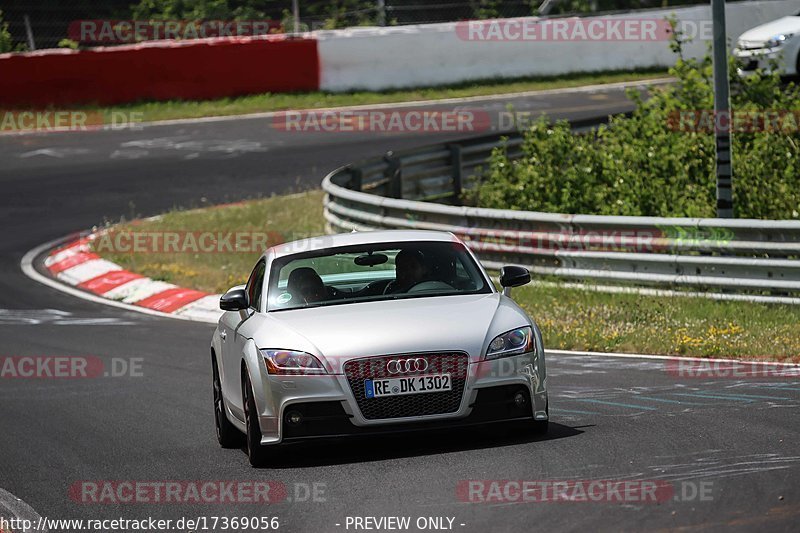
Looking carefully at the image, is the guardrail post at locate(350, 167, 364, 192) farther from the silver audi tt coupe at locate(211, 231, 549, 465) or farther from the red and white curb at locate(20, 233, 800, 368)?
the silver audi tt coupe at locate(211, 231, 549, 465)

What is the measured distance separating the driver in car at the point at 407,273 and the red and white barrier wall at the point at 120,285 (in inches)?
310

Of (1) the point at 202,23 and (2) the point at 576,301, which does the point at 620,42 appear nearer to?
(1) the point at 202,23

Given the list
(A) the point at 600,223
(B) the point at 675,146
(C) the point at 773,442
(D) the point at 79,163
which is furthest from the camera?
(D) the point at 79,163

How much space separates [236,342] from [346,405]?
4.35 feet

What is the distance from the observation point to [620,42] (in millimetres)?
37000

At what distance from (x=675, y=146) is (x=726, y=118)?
15.9 feet

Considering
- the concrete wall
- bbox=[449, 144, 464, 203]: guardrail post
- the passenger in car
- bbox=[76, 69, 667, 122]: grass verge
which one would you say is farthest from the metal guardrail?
the concrete wall

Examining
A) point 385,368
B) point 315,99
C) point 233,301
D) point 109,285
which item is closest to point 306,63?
point 315,99

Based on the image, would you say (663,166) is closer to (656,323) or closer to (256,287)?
(656,323)

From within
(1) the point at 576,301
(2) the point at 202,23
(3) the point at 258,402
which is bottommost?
(1) the point at 576,301

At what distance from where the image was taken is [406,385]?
8.30m

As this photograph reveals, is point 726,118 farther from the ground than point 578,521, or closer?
farther from the ground

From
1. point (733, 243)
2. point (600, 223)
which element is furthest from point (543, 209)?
point (733, 243)

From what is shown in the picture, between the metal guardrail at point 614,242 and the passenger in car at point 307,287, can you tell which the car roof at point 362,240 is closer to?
the passenger in car at point 307,287
